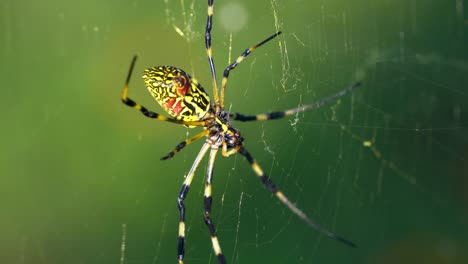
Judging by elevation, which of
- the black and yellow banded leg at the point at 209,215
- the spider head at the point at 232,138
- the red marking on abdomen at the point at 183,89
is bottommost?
the black and yellow banded leg at the point at 209,215

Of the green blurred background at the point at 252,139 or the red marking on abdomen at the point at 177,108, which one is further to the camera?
the green blurred background at the point at 252,139

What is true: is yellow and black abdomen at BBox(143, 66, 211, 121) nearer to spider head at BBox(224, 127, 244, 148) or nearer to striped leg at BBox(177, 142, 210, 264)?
spider head at BBox(224, 127, 244, 148)

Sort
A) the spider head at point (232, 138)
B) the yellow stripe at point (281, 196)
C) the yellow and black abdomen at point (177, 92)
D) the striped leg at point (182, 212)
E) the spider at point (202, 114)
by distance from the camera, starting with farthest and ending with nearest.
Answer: the striped leg at point (182, 212)
the spider head at point (232, 138)
the yellow and black abdomen at point (177, 92)
the spider at point (202, 114)
the yellow stripe at point (281, 196)

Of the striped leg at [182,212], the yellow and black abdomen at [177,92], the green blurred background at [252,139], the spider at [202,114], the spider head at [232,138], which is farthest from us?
the green blurred background at [252,139]

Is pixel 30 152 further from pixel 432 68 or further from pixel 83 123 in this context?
pixel 432 68

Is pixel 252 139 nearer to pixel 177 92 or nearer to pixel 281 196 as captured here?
pixel 177 92

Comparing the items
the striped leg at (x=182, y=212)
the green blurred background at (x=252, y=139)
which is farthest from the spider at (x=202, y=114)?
the green blurred background at (x=252, y=139)

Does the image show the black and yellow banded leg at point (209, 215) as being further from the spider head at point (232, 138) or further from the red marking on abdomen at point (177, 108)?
the red marking on abdomen at point (177, 108)

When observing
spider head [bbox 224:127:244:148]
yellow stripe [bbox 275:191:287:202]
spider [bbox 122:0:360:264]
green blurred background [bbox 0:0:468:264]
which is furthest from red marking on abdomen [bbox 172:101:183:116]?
green blurred background [bbox 0:0:468:264]

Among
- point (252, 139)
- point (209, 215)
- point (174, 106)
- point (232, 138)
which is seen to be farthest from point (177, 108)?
point (252, 139)
